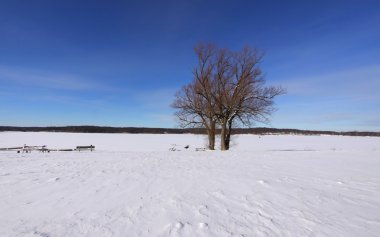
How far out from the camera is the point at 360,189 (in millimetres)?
7926

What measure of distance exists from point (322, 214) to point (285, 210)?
2.42ft

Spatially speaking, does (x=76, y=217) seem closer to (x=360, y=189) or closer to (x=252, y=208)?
(x=252, y=208)

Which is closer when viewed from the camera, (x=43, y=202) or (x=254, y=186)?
(x=43, y=202)

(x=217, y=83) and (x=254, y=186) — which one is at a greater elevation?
(x=217, y=83)

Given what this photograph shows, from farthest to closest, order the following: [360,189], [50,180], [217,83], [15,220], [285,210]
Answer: [217,83] < [50,180] < [360,189] < [285,210] < [15,220]

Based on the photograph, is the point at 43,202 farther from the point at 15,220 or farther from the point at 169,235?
the point at 169,235

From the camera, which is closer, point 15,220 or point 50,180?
point 15,220

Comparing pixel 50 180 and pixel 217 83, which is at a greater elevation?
pixel 217 83

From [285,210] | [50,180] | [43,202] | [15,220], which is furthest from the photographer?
[50,180]

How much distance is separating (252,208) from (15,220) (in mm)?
4943

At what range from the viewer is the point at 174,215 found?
226 inches

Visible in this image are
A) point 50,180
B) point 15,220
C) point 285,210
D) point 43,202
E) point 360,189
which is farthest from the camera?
point 50,180

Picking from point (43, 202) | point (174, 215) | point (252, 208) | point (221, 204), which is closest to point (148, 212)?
point (174, 215)

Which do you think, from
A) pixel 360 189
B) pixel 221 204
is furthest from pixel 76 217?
pixel 360 189
